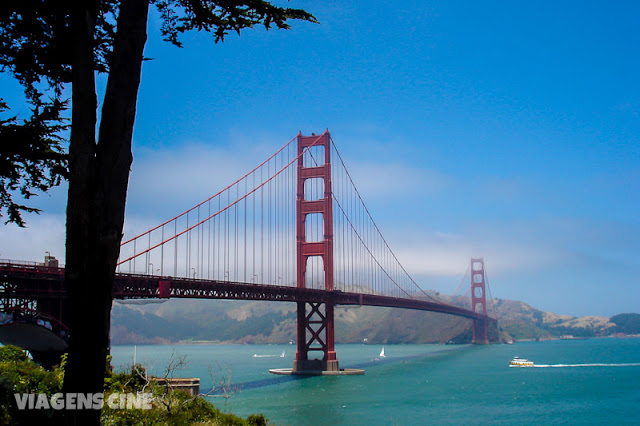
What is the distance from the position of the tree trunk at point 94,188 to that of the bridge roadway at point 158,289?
2818cm

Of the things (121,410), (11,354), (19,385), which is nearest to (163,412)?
(121,410)

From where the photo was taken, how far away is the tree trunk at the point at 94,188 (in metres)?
6.97

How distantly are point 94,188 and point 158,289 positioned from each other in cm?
3990

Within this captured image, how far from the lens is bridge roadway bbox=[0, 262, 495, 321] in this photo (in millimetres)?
32594

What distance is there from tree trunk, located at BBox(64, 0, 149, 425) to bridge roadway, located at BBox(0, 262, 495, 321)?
28.2 metres

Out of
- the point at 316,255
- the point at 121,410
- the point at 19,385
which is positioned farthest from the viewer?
the point at 316,255

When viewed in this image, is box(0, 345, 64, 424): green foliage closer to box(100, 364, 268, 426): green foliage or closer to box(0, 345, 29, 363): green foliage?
box(0, 345, 29, 363): green foliage

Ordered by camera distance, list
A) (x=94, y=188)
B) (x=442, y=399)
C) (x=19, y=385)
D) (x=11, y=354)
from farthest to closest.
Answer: (x=442, y=399)
(x=11, y=354)
(x=19, y=385)
(x=94, y=188)

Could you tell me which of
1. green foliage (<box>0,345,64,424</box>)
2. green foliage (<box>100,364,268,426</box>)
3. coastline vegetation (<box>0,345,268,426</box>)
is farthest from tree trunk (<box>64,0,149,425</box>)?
green foliage (<box>100,364,268,426</box>)

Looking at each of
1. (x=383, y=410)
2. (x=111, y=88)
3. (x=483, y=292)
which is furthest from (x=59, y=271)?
(x=483, y=292)

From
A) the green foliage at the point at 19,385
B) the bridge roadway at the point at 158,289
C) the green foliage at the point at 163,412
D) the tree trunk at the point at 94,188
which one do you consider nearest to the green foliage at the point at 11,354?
the green foliage at the point at 19,385

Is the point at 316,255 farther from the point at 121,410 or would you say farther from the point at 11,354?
the point at 121,410

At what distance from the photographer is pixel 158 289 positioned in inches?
1799

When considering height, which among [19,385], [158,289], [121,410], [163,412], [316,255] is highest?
[316,255]
